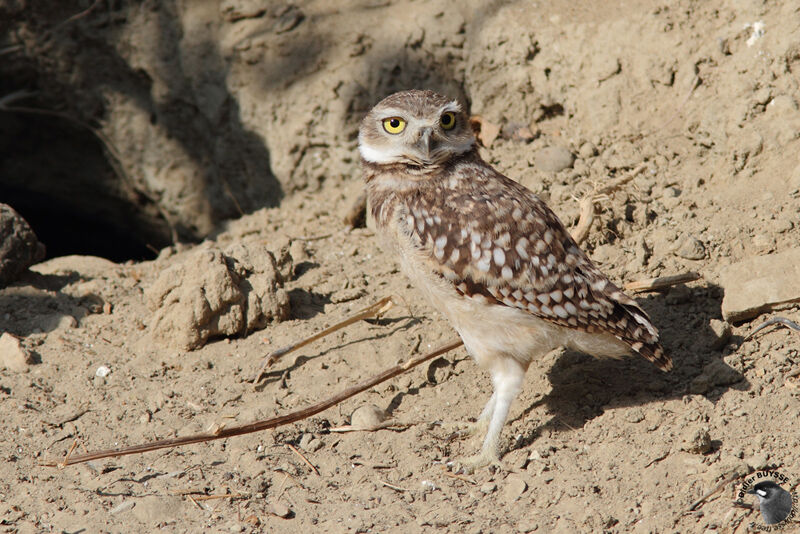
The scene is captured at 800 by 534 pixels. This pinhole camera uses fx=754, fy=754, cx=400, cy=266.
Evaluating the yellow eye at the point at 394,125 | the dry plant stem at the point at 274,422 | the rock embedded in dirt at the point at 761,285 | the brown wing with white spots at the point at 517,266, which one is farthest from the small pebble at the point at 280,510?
the rock embedded in dirt at the point at 761,285

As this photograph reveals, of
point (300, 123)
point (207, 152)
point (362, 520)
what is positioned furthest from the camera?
point (207, 152)

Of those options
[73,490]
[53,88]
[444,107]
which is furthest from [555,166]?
[53,88]

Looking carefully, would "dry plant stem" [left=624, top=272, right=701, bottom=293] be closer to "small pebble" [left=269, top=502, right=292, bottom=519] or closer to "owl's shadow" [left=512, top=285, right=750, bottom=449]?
"owl's shadow" [left=512, top=285, right=750, bottom=449]

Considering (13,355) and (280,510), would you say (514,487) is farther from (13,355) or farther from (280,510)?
(13,355)

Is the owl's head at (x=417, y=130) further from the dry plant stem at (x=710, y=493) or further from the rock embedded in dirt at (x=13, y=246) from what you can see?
the rock embedded in dirt at (x=13, y=246)

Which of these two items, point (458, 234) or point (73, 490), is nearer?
point (73, 490)

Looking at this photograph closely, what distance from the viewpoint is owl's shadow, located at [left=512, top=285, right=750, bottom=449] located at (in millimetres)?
4133

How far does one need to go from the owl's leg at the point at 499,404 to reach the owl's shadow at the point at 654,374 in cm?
18

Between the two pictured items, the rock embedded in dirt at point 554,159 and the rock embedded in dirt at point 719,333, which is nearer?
the rock embedded in dirt at point 719,333

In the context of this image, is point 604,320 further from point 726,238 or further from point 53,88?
point 53,88

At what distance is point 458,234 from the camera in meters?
3.94

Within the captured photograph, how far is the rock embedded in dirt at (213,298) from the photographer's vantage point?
471cm

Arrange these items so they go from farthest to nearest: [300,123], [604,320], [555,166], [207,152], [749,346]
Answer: [207,152] < [300,123] < [555,166] < [749,346] < [604,320]

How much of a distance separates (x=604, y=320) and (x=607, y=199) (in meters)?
1.39
